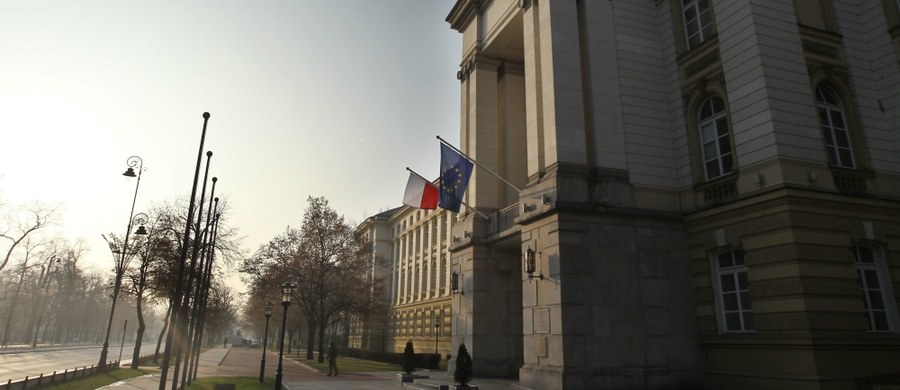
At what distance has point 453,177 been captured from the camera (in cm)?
2286

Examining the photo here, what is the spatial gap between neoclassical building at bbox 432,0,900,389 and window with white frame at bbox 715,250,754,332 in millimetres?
72

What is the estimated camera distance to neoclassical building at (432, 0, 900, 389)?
615 inches

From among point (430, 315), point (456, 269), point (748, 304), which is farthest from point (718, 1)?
point (430, 315)

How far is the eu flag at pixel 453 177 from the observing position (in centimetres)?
2256

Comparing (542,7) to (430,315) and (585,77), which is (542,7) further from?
(430,315)

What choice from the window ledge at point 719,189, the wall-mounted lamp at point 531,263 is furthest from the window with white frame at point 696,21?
the wall-mounted lamp at point 531,263

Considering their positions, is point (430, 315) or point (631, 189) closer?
point (631, 189)

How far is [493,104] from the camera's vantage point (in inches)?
1128

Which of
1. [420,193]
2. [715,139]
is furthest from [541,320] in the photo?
[715,139]

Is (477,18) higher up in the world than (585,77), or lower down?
higher up

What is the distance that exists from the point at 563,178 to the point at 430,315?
142 feet

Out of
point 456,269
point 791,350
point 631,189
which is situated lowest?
point 791,350

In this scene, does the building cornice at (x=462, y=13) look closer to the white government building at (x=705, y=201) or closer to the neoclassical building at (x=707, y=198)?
the neoclassical building at (x=707, y=198)

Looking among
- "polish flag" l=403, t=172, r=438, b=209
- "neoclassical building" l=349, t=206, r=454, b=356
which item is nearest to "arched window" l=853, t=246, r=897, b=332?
"polish flag" l=403, t=172, r=438, b=209
